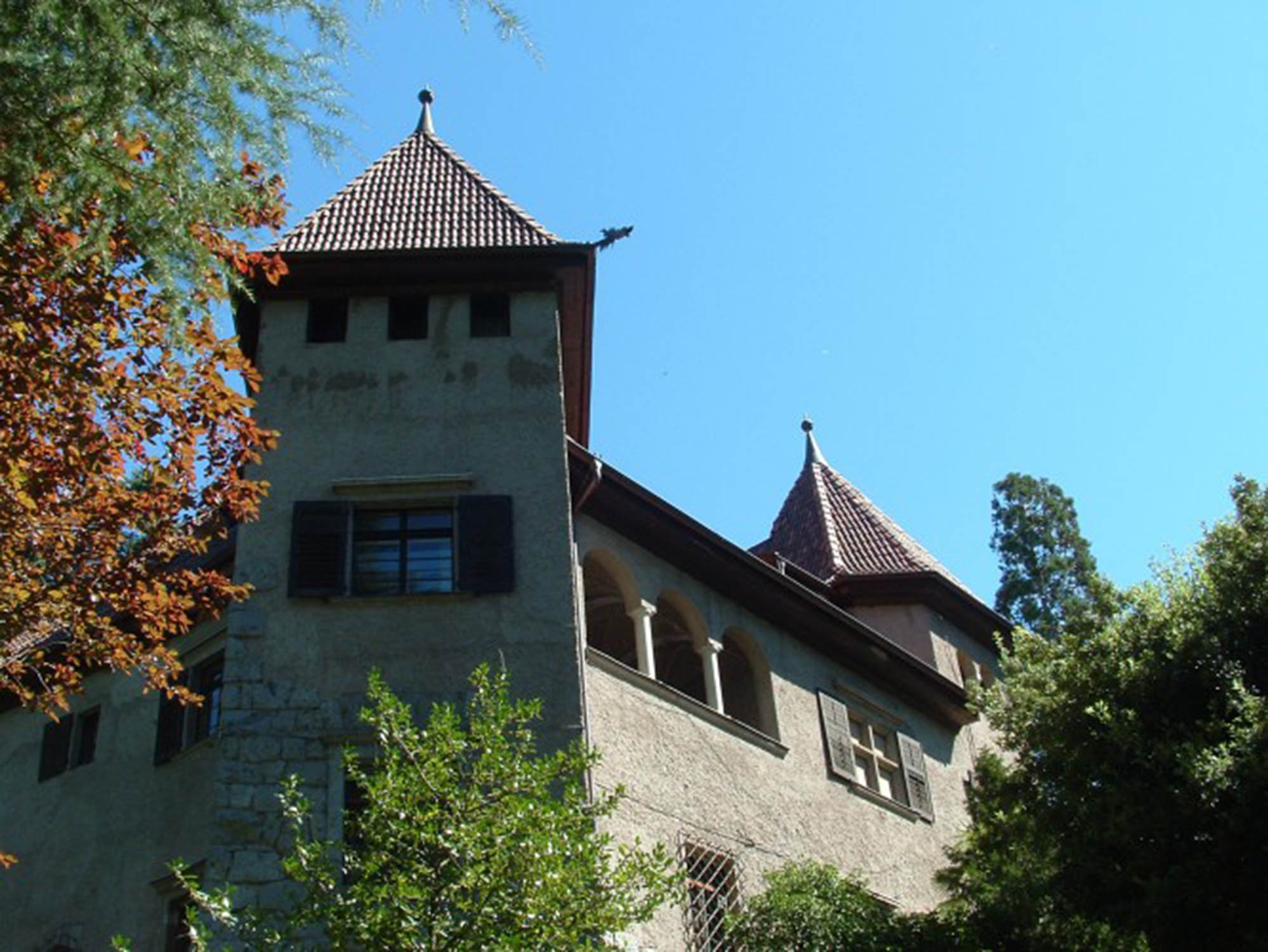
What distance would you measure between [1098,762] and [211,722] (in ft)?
29.1

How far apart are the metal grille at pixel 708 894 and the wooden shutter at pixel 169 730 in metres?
5.46

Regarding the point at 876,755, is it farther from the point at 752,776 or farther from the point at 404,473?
the point at 404,473

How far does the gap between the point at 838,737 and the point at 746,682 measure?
1.37 meters

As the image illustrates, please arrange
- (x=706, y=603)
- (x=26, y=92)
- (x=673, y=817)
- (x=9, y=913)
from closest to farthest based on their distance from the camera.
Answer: (x=26, y=92) < (x=673, y=817) < (x=9, y=913) < (x=706, y=603)

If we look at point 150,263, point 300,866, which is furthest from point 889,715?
point 150,263

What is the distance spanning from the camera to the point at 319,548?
1488 cm

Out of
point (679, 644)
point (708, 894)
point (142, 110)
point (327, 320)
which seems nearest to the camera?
point (142, 110)

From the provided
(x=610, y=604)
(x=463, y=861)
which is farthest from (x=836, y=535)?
(x=463, y=861)

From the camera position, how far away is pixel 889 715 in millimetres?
21203

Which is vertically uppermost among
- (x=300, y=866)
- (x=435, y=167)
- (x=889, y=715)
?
(x=435, y=167)

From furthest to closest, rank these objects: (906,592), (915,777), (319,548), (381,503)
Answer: (906,592), (915,777), (381,503), (319,548)

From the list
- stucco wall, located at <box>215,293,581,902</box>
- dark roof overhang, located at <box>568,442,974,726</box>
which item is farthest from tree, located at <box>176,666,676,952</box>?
dark roof overhang, located at <box>568,442,974,726</box>

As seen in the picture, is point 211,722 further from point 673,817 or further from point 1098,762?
point 1098,762

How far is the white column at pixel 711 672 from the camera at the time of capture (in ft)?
57.2
